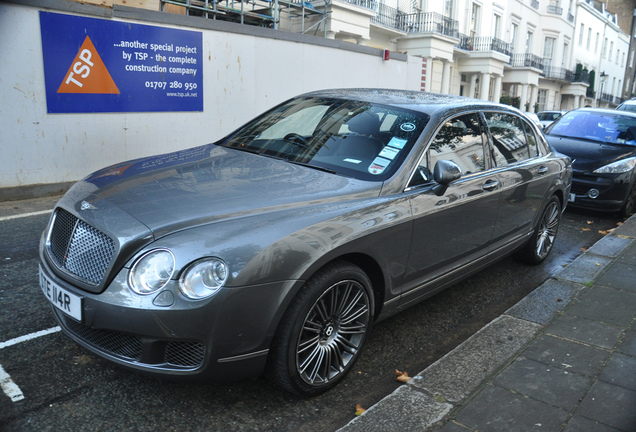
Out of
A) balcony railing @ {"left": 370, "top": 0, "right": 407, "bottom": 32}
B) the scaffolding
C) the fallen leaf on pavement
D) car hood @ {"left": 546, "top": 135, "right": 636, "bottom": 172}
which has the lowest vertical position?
the fallen leaf on pavement

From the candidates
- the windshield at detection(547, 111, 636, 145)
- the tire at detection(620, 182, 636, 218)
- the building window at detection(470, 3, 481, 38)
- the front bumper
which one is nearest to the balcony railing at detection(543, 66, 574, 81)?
the building window at detection(470, 3, 481, 38)

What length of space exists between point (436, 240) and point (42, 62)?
6.62 metres

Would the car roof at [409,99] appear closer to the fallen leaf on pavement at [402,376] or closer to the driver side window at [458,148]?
the driver side window at [458,148]

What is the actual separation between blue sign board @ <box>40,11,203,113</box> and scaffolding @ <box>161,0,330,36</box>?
2402mm

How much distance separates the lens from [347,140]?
3646 millimetres

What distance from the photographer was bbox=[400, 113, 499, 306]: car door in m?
3.42

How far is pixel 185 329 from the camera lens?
2373mm

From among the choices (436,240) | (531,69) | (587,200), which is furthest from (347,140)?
(531,69)

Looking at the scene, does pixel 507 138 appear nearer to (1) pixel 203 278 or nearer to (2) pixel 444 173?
(2) pixel 444 173

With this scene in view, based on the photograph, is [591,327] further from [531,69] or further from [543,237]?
[531,69]

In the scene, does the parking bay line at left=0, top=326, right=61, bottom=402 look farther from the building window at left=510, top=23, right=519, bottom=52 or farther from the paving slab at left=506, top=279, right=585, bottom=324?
the building window at left=510, top=23, right=519, bottom=52

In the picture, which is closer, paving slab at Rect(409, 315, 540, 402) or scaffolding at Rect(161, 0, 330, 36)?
paving slab at Rect(409, 315, 540, 402)

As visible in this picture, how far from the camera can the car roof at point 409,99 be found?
393 cm

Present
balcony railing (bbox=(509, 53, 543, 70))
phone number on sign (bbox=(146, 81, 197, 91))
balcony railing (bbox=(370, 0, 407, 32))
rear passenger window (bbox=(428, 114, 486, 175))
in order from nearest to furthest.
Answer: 1. rear passenger window (bbox=(428, 114, 486, 175))
2. phone number on sign (bbox=(146, 81, 197, 91))
3. balcony railing (bbox=(370, 0, 407, 32))
4. balcony railing (bbox=(509, 53, 543, 70))
